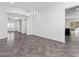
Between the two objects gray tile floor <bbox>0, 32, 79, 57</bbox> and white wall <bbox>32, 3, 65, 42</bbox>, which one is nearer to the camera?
gray tile floor <bbox>0, 32, 79, 57</bbox>

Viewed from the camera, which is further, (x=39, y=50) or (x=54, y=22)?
(x=54, y=22)

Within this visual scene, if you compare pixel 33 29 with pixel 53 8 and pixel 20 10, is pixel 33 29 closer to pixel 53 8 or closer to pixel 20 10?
pixel 20 10

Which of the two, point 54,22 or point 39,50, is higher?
point 54,22

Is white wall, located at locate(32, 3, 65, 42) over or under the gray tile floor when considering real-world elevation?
over

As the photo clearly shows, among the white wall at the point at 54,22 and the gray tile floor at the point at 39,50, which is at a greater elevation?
the white wall at the point at 54,22

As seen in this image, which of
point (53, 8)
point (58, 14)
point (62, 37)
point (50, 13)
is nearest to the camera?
point (62, 37)

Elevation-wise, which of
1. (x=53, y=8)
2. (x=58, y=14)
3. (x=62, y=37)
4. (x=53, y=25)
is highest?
(x=53, y=8)

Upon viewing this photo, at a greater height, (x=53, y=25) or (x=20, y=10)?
(x=20, y=10)

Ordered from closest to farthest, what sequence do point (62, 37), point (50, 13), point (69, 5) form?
point (69, 5) < point (62, 37) < point (50, 13)

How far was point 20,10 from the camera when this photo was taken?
1133cm

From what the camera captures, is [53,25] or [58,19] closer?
[58,19]

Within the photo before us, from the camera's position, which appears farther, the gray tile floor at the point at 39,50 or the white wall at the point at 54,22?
the white wall at the point at 54,22

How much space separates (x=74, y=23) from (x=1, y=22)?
14.3m

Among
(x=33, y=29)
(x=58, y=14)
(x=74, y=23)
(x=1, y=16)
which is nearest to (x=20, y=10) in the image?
(x=1, y=16)
